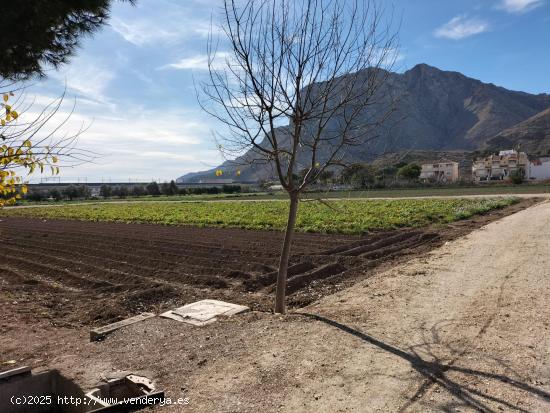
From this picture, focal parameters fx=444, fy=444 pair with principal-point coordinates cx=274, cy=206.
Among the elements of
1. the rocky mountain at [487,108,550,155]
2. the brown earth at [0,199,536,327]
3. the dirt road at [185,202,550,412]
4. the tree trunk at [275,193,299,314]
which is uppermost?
the rocky mountain at [487,108,550,155]

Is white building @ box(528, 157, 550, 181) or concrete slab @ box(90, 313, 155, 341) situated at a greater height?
white building @ box(528, 157, 550, 181)

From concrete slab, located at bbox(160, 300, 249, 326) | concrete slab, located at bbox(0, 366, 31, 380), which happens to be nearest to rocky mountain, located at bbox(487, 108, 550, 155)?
concrete slab, located at bbox(160, 300, 249, 326)

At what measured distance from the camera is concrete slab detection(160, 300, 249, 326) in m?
6.74

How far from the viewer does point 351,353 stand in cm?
509

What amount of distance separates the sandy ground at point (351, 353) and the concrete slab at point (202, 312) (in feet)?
0.69

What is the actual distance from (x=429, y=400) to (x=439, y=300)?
378cm

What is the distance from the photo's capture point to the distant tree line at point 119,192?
93306mm

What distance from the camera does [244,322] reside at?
21.4ft

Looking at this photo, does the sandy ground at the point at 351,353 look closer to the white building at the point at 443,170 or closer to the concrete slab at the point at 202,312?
the concrete slab at the point at 202,312

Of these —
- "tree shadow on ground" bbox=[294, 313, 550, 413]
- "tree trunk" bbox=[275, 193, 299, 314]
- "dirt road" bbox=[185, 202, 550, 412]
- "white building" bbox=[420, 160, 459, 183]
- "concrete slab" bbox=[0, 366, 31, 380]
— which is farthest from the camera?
"white building" bbox=[420, 160, 459, 183]

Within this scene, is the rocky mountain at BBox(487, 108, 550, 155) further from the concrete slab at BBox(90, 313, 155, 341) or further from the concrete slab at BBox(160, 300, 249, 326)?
the concrete slab at BBox(90, 313, 155, 341)

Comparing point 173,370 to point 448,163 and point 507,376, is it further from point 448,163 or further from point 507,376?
point 448,163

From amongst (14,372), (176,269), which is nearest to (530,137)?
(176,269)

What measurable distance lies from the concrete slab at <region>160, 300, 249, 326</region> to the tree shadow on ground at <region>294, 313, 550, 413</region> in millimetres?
2581
